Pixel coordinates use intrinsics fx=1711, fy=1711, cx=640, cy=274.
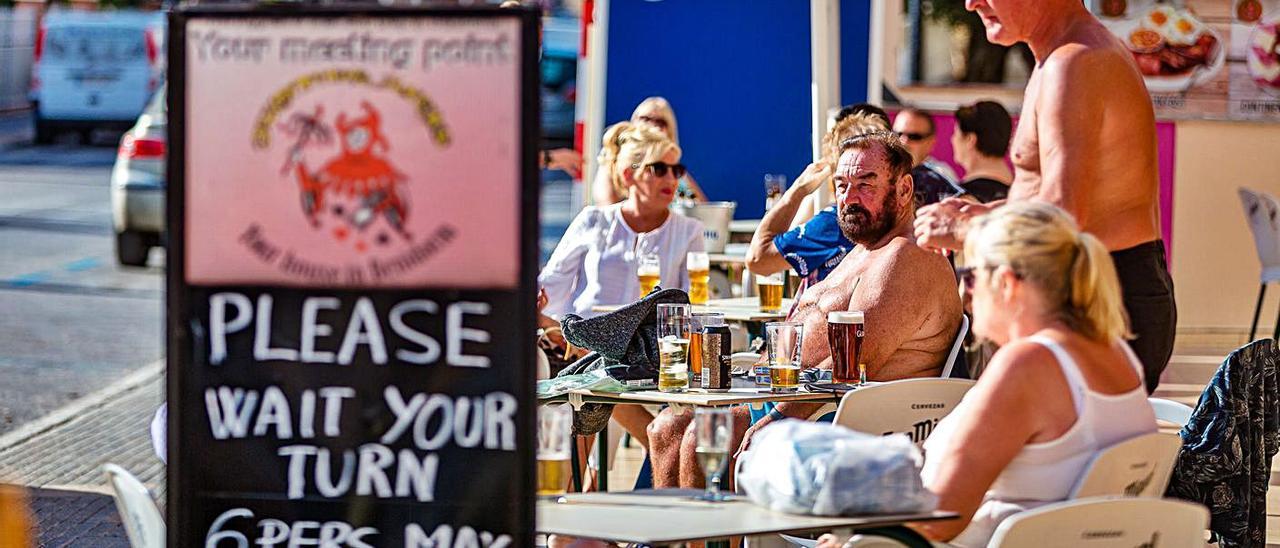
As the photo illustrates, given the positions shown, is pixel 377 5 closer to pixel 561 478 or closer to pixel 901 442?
pixel 561 478

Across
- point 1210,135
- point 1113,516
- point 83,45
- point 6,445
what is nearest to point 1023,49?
point 1210,135

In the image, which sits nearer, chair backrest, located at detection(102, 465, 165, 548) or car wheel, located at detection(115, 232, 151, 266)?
chair backrest, located at detection(102, 465, 165, 548)

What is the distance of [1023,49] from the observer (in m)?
11.6

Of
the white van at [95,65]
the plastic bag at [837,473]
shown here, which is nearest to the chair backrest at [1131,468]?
the plastic bag at [837,473]

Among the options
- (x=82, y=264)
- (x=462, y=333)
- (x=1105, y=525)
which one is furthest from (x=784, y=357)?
(x=82, y=264)

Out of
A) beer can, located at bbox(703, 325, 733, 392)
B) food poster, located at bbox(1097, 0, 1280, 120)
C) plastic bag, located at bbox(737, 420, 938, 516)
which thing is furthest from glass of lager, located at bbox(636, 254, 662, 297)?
food poster, located at bbox(1097, 0, 1280, 120)

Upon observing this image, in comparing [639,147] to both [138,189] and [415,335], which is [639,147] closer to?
[415,335]

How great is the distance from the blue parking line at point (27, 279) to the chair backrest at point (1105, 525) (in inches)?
414

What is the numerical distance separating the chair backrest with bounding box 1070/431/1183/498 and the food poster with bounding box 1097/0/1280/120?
299 inches

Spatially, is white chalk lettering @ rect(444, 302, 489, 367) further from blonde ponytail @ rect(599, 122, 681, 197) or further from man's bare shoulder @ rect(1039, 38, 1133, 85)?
blonde ponytail @ rect(599, 122, 681, 197)

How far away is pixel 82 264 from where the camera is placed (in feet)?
44.1

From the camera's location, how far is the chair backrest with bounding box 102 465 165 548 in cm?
297

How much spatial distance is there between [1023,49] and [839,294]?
7589 millimetres

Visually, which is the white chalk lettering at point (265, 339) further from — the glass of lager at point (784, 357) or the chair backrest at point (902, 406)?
the glass of lager at point (784, 357)
